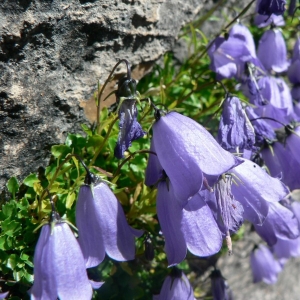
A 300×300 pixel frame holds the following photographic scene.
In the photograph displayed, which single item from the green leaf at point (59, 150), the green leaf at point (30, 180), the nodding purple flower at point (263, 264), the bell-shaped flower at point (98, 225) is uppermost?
the bell-shaped flower at point (98, 225)

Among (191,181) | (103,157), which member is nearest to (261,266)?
(103,157)

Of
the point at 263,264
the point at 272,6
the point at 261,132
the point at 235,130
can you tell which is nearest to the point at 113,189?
the point at 235,130

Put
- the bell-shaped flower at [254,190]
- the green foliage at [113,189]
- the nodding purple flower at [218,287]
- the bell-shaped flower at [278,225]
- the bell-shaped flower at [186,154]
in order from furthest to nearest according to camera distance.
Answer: the nodding purple flower at [218,287]
the bell-shaped flower at [278,225]
the green foliage at [113,189]
the bell-shaped flower at [254,190]
the bell-shaped flower at [186,154]

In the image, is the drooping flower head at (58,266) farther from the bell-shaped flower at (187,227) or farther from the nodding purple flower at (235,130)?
the nodding purple flower at (235,130)

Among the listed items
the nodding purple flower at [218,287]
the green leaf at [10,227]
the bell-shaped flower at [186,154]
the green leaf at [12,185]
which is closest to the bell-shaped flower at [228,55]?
the bell-shaped flower at [186,154]

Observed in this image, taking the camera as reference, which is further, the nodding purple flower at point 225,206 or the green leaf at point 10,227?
the green leaf at point 10,227

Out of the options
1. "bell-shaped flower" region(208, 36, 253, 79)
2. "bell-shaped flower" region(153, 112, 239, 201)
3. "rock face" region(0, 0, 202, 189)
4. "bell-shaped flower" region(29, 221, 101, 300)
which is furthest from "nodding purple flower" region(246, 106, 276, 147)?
"bell-shaped flower" region(29, 221, 101, 300)

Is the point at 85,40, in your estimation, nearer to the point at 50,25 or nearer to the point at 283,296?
the point at 50,25
